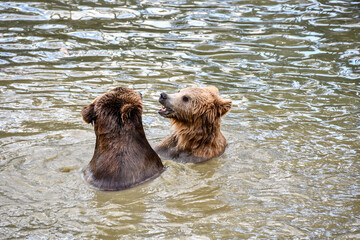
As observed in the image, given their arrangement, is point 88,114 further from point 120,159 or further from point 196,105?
point 196,105

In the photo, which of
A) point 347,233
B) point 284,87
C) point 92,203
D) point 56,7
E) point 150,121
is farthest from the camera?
point 56,7

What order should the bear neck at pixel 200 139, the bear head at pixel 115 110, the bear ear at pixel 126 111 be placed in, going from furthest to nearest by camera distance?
the bear neck at pixel 200 139, the bear head at pixel 115 110, the bear ear at pixel 126 111

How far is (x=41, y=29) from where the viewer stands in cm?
1420

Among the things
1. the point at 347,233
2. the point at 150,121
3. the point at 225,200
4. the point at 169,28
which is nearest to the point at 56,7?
the point at 169,28

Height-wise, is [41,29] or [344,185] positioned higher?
[41,29]

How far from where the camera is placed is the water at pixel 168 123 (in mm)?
5941

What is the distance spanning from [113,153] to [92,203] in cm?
67

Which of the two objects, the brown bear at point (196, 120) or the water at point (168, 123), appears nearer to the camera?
the water at point (168, 123)

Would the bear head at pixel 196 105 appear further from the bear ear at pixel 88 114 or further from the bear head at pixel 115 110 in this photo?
the bear ear at pixel 88 114

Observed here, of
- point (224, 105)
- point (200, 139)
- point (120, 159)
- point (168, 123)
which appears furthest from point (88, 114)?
point (168, 123)

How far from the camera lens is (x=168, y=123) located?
9.66m

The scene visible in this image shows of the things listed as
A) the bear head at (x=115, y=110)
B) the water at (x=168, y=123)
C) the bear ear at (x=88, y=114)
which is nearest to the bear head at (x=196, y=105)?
the water at (x=168, y=123)

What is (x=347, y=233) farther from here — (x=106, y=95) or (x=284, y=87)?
(x=284, y=87)

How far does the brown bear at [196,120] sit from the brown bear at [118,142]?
1432 mm
